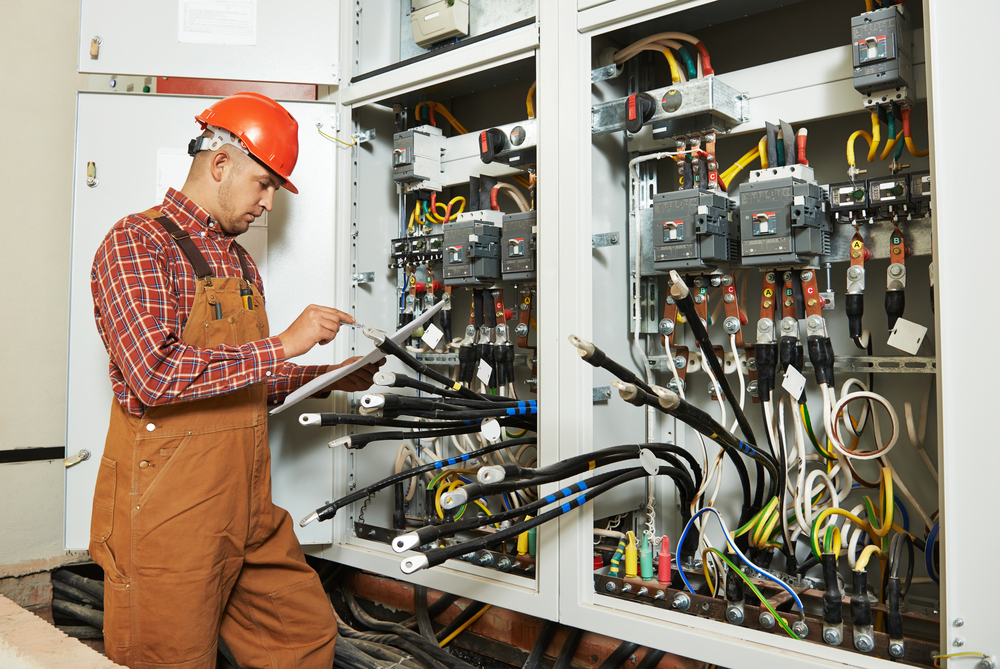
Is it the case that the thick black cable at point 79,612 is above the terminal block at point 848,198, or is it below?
below

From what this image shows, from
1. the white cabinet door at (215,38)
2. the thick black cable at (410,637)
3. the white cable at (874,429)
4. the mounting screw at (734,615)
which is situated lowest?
the thick black cable at (410,637)

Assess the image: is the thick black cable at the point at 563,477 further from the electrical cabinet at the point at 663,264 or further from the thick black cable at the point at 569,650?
the thick black cable at the point at 569,650

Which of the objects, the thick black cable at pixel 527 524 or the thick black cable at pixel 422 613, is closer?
the thick black cable at pixel 527 524

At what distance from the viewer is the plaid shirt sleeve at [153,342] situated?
1.42 m

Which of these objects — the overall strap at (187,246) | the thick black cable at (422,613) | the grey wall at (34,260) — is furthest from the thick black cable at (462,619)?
the grey wall at (34,260)

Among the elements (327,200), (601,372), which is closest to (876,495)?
(601,372)

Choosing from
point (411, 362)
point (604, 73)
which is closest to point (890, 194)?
point (604, 73)

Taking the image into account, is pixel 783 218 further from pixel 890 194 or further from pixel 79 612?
pixel 79 612

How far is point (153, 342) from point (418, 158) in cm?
105

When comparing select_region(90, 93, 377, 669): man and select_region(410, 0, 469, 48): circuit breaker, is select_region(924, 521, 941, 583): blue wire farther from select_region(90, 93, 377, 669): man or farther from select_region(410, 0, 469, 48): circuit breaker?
select_region(410, 0, 469, 48): circuit breaker

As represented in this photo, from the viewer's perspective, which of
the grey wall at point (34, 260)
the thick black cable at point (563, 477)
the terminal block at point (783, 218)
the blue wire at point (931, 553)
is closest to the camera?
the thick black cable at point (563, 477)

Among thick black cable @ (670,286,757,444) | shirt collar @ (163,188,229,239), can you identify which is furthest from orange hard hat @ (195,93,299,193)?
thick black cable @ (670,286,757,444)

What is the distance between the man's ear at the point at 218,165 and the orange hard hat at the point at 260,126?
0.20 feet

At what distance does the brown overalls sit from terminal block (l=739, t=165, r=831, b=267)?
1.19m
